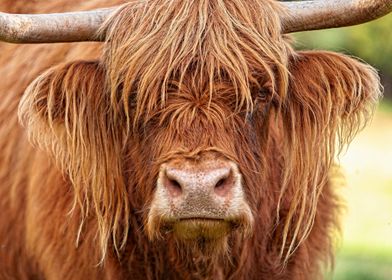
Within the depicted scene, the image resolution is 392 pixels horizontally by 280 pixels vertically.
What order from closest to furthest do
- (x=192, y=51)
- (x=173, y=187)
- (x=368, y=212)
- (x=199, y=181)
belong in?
(x=199, y=181), (x=173, y=187), (x=192, y=51), (x=368, y=212)

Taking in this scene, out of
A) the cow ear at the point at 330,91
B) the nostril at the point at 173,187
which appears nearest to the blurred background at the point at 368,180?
the cow ear at the point at 330,91

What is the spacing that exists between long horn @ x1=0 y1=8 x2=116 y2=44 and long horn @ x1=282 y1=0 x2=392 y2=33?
2.99ft

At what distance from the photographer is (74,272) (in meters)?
6.59

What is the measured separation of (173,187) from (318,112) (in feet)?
3.34

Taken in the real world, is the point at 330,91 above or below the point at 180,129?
above

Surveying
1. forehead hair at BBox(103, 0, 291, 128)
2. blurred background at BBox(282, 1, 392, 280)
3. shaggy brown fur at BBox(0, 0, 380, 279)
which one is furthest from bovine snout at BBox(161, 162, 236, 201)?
blurred background at BBox(282, 1, 392, 280)

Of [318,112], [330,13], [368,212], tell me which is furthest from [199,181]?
[368,212]

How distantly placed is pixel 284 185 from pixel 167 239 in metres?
0.63

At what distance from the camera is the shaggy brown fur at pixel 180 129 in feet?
19.6

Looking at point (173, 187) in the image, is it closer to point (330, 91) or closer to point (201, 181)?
point (201, 181)

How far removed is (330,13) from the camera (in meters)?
6.20

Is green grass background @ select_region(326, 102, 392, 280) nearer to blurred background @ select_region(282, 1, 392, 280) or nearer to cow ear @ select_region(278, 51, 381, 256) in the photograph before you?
blurred background @ select_region(282, 1, 392, 280)

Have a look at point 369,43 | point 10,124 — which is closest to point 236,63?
point 10,124

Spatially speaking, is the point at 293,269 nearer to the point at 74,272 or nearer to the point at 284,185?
the point at 284,185
